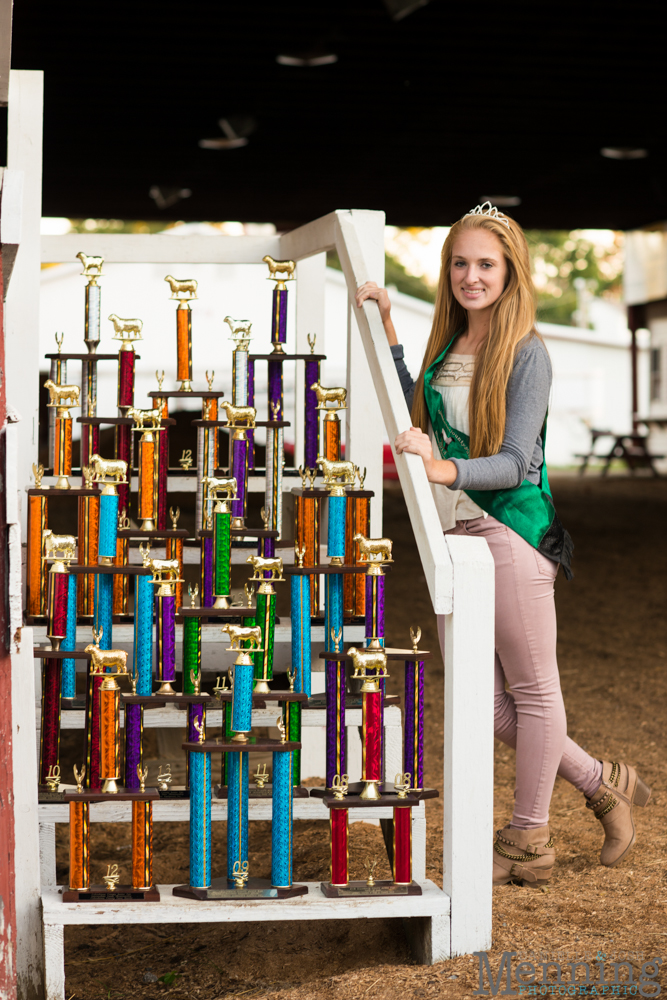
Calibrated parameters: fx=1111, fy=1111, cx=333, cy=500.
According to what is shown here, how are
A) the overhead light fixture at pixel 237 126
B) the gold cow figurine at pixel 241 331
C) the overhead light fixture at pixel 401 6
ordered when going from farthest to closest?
the overhead light fixture at pixel 237 126 → the overhead light fixture at pixel 401 6 → the gold cow figurine at pixel 241 331

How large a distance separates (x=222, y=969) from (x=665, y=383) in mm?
21374

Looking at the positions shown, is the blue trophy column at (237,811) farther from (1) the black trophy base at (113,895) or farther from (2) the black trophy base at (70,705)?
(2) the black trophy base at (70,705)

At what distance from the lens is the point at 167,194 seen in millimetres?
13477

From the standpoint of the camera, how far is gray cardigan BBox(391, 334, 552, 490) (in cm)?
261

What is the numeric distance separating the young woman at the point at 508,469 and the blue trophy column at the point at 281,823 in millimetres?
609

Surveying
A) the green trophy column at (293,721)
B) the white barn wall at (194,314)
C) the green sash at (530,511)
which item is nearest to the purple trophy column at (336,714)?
the green trophy column at (293,721)

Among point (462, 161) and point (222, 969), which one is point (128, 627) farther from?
point (462, 161)

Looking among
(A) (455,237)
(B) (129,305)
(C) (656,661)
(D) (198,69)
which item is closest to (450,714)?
(A) (455,237)

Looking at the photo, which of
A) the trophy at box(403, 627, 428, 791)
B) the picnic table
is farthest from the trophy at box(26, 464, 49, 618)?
the picnic table

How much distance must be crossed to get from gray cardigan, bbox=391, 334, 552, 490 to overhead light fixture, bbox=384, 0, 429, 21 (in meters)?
4.96

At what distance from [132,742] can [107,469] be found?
654mm

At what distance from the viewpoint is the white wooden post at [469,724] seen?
2.42 meters

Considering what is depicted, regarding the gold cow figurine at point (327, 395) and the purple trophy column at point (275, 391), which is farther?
the purple trophy column at point (275, 391)

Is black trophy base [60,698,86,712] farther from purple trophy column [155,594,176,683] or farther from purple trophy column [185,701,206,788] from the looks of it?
purple trophy column [185,701,206,788]
